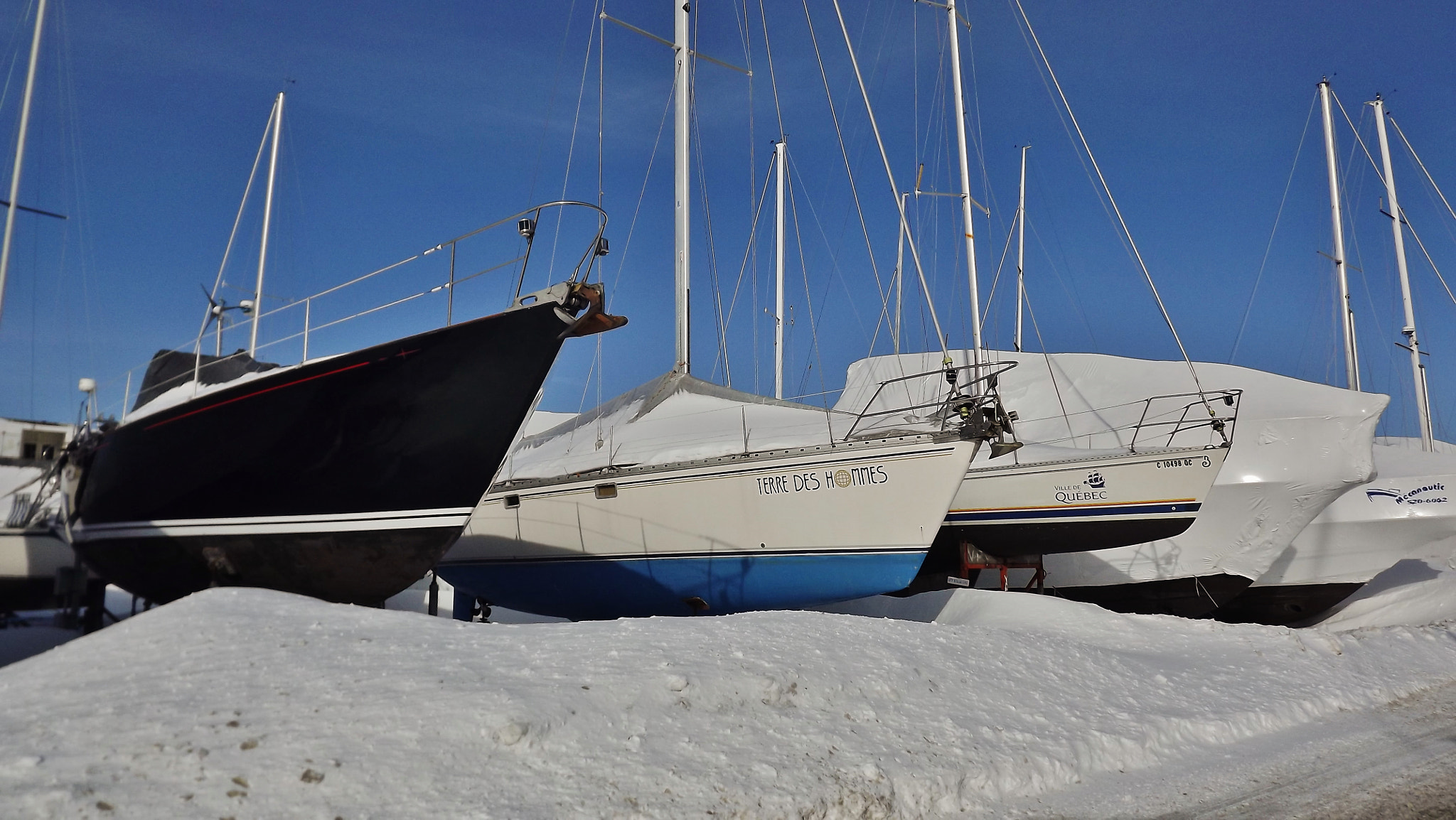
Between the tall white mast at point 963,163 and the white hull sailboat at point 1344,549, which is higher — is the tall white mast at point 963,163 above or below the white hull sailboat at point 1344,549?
→ above

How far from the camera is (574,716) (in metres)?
3.51

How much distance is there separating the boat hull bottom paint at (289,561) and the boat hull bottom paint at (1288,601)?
40.1 ft

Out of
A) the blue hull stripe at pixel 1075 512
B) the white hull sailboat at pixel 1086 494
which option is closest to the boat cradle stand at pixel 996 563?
the white hull sailboat at pixel 1086 494

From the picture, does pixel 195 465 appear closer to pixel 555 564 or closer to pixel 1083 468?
pixel 555 564

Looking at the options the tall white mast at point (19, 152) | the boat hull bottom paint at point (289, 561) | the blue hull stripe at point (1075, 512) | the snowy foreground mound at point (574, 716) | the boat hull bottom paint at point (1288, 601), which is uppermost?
the tall white mast at point (19, 152)

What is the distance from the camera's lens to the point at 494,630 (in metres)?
4.71

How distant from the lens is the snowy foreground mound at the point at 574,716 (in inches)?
111

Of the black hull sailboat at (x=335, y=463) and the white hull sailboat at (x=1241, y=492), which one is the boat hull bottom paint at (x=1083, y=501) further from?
the black hull sailboat at (x=335, y=463)

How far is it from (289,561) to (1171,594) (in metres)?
12.0

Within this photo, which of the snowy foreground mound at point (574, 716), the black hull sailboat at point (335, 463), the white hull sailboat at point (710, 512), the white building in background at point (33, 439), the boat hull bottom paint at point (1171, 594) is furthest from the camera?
the boat hull bottom paint at point (1171, 594)

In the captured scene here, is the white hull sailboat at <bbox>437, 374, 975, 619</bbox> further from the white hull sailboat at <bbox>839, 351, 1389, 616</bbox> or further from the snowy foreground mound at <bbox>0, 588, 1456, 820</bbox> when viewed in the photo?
the white hull sailboat at <bbox>839, 351, 1389, 616</bbox>

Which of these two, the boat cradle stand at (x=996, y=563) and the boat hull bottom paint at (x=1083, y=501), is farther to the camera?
the boat cradle stand at (x=996, y=563)

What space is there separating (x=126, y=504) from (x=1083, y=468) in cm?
1113

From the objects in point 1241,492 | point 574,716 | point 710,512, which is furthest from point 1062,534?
point 574,716
